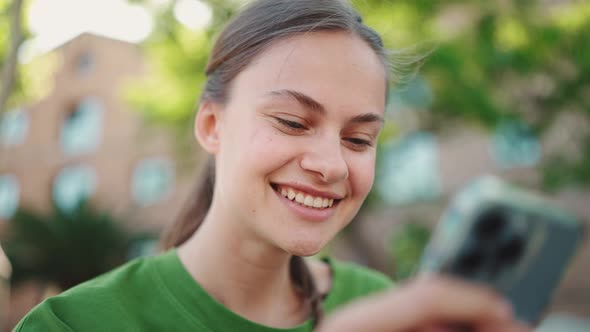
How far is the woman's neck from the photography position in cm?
186

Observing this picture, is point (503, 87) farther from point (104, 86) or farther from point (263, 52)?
point (104, 86)

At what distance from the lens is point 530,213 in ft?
2.57

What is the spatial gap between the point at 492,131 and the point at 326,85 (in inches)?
303

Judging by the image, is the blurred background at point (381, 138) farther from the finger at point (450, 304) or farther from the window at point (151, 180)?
the finger at point (450, 304)

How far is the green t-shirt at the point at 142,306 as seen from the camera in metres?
1.57

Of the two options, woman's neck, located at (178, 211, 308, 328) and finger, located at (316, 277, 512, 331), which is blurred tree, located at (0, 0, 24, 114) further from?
finger, located at (316, 277, 512, 331)

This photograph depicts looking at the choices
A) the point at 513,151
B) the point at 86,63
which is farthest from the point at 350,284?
the point at 86,63

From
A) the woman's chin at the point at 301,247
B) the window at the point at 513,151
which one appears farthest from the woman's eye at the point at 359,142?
the window at the point at 513,151

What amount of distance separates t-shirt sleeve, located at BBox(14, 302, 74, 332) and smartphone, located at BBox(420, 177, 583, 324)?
42.7 inches

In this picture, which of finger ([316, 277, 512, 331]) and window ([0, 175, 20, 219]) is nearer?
finger ([316, 277, 512, 331])

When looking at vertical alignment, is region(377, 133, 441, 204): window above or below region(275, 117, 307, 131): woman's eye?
below

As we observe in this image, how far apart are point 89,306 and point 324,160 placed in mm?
751

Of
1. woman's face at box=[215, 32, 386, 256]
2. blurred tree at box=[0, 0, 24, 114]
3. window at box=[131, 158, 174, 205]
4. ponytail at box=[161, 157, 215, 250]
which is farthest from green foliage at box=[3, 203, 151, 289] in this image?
woman's face at box=[215, 32, 386, 256]

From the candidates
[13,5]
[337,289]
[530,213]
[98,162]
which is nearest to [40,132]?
[98,162]
